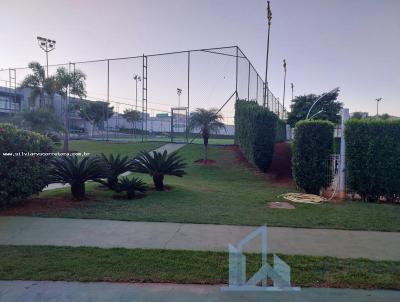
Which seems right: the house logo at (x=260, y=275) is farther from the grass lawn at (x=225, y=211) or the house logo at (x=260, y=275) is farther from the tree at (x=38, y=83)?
the tree at (x=38, y=83)

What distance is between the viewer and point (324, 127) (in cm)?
1078

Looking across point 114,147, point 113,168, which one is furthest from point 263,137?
point 114,147

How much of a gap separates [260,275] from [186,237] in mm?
1827

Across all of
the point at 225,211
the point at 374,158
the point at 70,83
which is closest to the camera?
the point at 225,211

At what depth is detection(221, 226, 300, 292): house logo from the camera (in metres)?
3.82

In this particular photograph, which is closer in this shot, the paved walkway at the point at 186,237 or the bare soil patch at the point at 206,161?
the paved walkway at the point at 186,237

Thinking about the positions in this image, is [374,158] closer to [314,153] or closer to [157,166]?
[314,153]

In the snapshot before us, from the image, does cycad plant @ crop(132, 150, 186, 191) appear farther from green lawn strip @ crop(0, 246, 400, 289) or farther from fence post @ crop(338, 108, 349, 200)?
green lawn strip @ crop(0, 246, 400, 289)

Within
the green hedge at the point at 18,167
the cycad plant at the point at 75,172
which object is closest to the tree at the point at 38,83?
the cycad plant at the point at 75,172

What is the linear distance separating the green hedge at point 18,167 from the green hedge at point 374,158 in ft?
28.4

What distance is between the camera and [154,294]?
11.9ft

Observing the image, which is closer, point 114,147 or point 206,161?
point 206,161

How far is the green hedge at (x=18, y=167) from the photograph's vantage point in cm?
745

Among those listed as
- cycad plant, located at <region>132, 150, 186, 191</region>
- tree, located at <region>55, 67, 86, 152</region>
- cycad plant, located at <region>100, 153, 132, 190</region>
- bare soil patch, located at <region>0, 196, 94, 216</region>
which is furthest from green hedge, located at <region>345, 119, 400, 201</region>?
tree, located at <region>55, 67, 86, 152</region>
